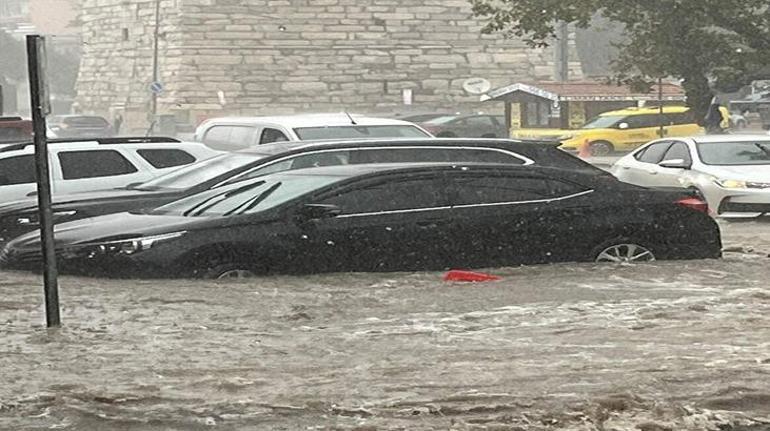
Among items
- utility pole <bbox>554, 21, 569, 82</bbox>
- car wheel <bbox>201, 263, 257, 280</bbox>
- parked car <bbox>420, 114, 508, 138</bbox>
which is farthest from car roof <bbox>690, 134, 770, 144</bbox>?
utility pole <bbox>554, 21, 569, 82</bbox>

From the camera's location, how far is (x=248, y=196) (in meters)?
12.1

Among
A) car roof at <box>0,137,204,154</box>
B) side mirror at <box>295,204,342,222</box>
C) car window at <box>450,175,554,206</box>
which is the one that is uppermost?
car roof at <box>0,137,204,154</box>

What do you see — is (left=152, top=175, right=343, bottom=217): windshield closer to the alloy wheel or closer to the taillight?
the alloy wheel

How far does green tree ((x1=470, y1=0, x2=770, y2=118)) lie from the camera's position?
33.8 meters

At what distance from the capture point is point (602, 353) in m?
8.72

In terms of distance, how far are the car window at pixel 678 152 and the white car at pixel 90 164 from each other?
7.25 m

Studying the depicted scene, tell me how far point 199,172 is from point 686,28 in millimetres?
21561

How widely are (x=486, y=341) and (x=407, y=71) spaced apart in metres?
55.1

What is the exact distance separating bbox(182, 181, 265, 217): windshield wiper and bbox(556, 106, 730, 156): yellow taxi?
32080 mm

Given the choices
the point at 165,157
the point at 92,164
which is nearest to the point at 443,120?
the point at 165,157

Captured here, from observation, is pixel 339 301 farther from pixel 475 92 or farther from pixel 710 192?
pixel 475 92

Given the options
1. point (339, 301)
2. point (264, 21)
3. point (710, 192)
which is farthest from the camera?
point (264, 21)

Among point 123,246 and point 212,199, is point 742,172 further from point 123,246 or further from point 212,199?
point 123,246

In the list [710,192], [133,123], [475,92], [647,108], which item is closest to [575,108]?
[647,108]
